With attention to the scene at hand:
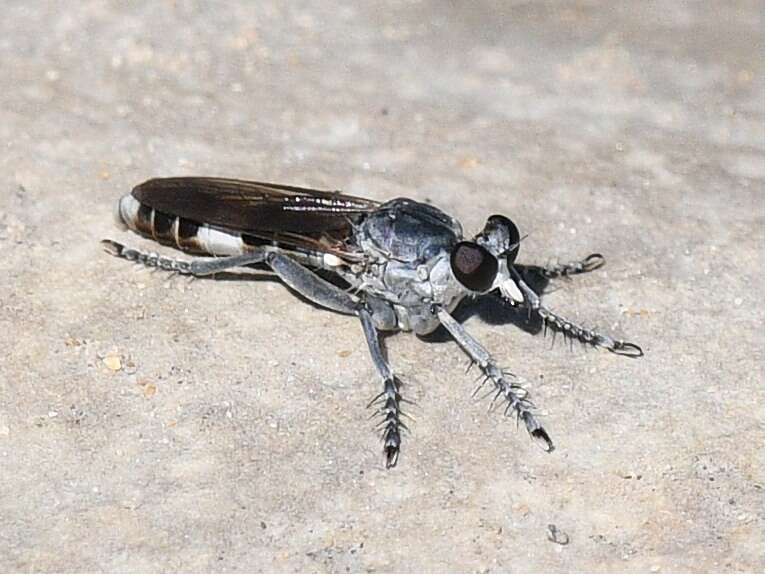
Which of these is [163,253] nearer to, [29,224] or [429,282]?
[29,224]

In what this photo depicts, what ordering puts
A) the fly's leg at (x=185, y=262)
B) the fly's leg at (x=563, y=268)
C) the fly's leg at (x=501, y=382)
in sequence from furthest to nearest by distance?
1. the fly's leg at (x=563, y=268)
2. the fly's leg at (x=185, y=262)
3. the fly's leg at (x=501, y=382)

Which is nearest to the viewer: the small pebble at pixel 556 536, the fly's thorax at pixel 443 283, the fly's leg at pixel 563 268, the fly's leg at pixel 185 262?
the small pebble at pixel 556 536

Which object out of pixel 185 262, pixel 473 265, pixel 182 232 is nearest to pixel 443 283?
pixel 473 265

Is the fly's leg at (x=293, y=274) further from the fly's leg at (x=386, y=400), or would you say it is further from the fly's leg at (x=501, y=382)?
the fly's leg at (x=501, y=382)

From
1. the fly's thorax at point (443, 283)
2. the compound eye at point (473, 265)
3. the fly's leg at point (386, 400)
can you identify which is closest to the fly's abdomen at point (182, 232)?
the fly's leg at point (386, 400)

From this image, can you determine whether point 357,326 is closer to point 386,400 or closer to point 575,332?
point 386,400

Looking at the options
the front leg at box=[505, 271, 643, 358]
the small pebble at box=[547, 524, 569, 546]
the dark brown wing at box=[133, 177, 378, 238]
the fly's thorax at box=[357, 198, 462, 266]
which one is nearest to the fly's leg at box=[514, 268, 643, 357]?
the front leg at box=[505, 271, 643, 358]

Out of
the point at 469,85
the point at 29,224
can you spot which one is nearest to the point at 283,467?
the point at 29,224
